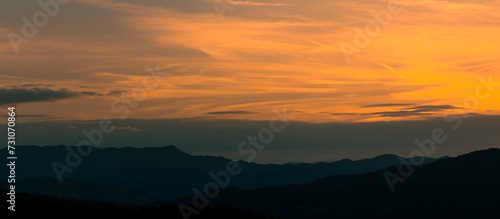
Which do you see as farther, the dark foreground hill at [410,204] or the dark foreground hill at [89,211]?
the dark foreground hill at [410,204]

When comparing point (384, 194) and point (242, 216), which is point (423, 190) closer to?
point (384, 194)

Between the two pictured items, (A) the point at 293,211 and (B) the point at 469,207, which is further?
(A) the point at 293,211

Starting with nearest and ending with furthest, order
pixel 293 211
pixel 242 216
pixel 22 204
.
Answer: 1. pixel 22 204
2. pixel 242 216
3. pixel 293 211

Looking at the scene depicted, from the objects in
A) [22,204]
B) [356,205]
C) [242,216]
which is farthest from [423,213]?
[22,204]

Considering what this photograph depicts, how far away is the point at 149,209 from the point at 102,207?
4449 millimetres

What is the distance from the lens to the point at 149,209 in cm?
6006

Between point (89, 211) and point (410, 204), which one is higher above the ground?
point (410, 204)

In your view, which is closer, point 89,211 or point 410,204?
point 89,211

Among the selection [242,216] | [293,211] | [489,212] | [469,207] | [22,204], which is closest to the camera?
[22,204]

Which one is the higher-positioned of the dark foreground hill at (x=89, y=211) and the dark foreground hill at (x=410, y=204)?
the dark foreground hill at (x=410, y=204)

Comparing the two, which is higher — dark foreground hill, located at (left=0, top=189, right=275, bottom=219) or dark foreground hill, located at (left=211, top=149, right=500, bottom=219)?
dark foreground hill, located at (left=211, top=149, right=500, bottom=219)

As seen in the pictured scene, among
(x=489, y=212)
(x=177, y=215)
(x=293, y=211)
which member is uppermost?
(x=293, y=211)

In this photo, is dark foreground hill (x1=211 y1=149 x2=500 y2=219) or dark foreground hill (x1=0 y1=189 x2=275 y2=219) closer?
dark foreground hill (x1=0 y1=189 x2=275 y2=219)

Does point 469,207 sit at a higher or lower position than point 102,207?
higher
